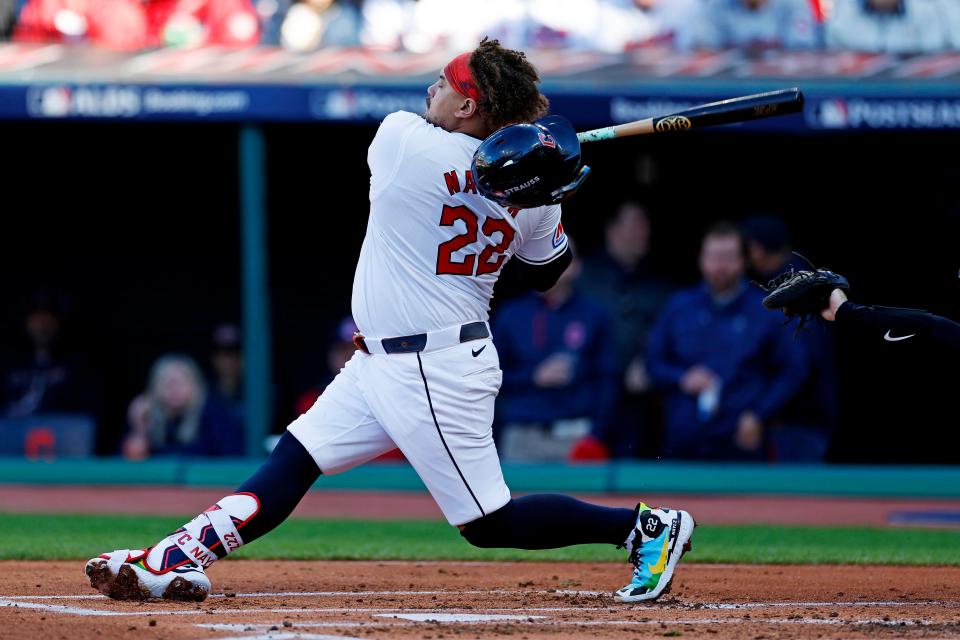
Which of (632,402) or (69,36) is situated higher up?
(69,36)

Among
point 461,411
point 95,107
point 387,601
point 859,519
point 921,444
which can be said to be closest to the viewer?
point 461,411

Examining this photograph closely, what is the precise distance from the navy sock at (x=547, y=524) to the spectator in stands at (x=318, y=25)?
594 cm

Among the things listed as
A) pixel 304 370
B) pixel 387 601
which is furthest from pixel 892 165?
pixel 387 601

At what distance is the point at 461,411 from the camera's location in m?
3.93

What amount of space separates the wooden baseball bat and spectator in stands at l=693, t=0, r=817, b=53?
551 cm

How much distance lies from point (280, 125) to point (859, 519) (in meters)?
5.01

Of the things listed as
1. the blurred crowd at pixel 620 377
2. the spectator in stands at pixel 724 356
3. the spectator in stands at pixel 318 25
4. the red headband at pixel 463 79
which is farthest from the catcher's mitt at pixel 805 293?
the spectator in stands at pixel 318 25

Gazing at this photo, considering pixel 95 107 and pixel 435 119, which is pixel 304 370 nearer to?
pixel 95 107

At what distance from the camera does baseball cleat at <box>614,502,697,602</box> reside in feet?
13.8

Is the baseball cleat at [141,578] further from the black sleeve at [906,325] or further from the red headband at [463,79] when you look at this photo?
the black sleeve at [906,325]

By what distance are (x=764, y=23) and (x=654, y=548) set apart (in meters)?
5.90

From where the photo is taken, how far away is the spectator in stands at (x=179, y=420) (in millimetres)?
8844

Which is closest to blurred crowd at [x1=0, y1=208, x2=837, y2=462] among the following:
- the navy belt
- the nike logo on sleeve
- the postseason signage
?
the postseason signage

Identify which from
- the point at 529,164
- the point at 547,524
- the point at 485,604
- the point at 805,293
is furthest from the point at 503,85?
the point at 485,604
